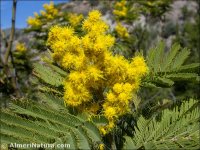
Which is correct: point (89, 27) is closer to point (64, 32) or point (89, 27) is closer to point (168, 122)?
point (64, 32)

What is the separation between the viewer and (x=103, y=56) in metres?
3.33

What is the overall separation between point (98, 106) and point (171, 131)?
2.02 ft

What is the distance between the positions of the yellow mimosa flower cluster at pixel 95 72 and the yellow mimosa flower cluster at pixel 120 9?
12.2 metres

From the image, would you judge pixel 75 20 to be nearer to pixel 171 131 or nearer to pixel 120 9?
pixel 171 131

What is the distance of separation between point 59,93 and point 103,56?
24.7 inches

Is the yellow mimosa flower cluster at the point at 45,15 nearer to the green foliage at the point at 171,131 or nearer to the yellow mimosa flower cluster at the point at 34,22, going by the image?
the yellow mimosa flower cluster at the point at 34,22

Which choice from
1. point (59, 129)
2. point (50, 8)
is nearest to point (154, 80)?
point (59, 129)

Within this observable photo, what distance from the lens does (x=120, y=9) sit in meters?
15.7

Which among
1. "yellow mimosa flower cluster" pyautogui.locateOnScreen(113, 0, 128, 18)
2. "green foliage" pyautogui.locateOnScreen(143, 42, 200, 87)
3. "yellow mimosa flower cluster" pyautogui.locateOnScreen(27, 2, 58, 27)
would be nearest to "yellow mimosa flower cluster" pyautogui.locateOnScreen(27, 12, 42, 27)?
"yellow mimosa flower cluster" pyautogui.locateOnScreen(27, 2, 58, 27)

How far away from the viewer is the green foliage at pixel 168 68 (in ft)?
11.5

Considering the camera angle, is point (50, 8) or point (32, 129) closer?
point (32, 129)

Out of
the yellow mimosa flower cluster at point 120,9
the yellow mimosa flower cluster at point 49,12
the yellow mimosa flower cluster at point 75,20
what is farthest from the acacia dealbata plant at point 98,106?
the yellow mimosa flower cluster at point 120,9

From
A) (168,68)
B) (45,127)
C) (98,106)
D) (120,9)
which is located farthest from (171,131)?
(120,9)

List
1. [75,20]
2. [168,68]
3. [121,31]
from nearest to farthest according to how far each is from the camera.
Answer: [168,68]
[75,20]
[121,31]
